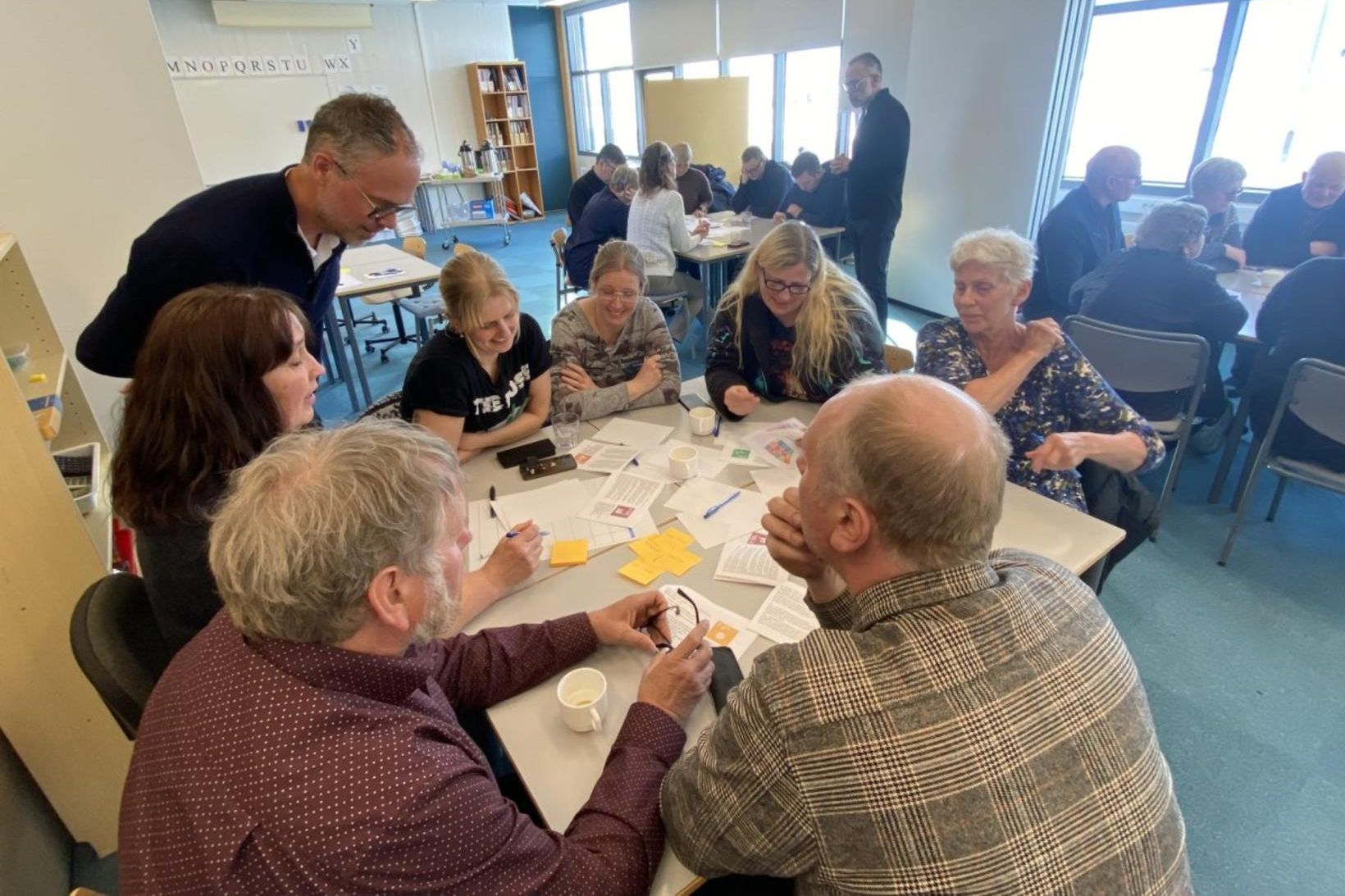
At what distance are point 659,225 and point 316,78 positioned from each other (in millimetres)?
7311

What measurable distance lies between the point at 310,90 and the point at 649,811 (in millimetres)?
10943

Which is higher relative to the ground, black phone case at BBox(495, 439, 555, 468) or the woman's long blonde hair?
the woman's long blonde hair

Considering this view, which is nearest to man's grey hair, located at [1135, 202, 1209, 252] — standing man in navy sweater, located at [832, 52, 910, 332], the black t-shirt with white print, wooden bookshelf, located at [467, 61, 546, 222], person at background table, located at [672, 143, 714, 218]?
standing man in navy sweater, located at [832, 52, 910, 332]

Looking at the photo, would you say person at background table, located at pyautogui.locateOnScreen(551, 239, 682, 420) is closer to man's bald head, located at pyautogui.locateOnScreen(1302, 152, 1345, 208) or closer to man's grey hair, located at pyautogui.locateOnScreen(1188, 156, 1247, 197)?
man's grey hair, located at pyautogui.locateOnScreen(1188, 156, 1247, 197)

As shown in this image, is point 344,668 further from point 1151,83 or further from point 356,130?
point 1151,83

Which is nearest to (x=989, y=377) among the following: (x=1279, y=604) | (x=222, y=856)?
(x=1279, y=604)

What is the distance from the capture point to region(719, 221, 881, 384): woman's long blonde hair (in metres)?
2.38

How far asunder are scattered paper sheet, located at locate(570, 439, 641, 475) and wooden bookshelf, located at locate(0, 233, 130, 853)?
1219 millimetres

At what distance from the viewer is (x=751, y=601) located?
1485 millimetres

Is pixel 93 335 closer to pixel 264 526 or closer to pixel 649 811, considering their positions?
pixel 264 526

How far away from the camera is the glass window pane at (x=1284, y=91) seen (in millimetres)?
4484

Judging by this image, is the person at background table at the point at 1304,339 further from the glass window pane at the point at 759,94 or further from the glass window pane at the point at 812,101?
the glass window pane at the point at 759,94

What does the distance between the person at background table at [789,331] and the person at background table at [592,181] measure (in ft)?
12.8

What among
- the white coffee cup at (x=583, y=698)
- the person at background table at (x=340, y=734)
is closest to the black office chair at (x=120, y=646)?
the person at background table at (x=340, y=734)
